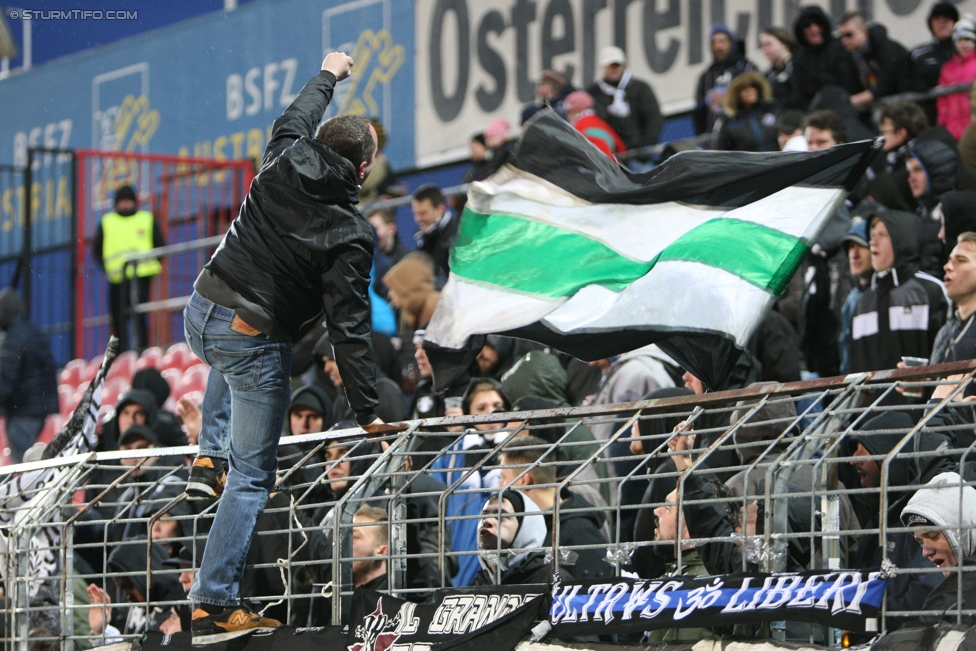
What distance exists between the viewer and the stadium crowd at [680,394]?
223 inches

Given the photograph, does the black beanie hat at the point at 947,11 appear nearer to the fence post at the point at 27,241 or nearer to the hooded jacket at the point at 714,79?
the hooded jacket at the point at 714,79

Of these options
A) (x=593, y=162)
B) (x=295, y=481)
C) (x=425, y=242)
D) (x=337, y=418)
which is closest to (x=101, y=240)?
(x=425, y=242)

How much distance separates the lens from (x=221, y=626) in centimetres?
591

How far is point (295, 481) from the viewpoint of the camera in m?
8.00

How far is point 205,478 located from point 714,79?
8534 millimetres

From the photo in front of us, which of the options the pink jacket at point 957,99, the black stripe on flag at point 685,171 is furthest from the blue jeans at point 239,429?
the pink jacket at point 957,99

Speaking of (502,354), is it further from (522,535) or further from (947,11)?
(947,11)

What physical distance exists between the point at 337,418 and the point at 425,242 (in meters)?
3.54

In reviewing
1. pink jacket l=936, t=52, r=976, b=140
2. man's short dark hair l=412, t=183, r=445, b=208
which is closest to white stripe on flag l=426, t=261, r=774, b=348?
pink jacket l=936, t=52, r=976, b=140

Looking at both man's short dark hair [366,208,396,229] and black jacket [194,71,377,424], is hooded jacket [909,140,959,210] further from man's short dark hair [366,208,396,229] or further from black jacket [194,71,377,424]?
man's short dark hair [366,208,396,229]

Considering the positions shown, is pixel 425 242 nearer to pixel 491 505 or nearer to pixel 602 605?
pixel 491 505

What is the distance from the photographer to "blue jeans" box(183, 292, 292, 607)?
19.4ft

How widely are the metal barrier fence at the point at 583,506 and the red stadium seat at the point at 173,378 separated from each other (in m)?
5.26

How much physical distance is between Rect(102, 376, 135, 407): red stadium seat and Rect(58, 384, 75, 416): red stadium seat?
1.38 feet
